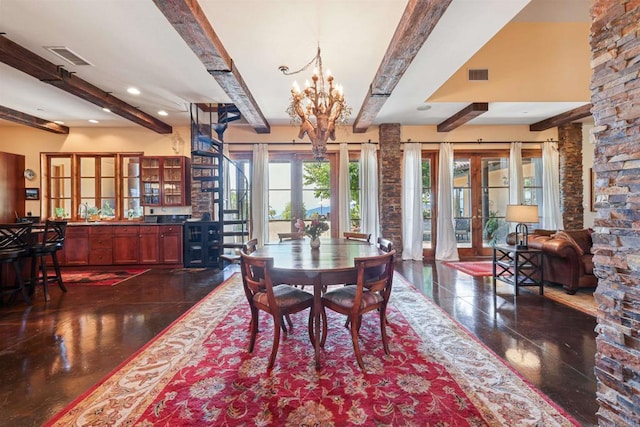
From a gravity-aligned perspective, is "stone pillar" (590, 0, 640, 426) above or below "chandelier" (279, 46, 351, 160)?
below

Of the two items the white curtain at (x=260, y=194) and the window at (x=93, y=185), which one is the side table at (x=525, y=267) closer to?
the white curtain at (x=260, y=194)

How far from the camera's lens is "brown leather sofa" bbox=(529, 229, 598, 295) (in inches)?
142

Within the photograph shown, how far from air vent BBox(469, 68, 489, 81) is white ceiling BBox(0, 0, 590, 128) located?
0.39 m

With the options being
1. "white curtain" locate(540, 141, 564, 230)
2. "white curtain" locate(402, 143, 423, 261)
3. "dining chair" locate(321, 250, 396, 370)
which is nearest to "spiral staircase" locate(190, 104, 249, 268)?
"dining chair" locate(321, 250, 396, 370)

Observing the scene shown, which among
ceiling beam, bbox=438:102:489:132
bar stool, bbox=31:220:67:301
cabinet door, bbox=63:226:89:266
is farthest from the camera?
cabinet door, bbox=63:226:89:266

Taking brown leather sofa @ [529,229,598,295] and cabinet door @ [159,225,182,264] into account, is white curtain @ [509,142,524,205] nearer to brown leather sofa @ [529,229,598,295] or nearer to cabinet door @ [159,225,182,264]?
brown leather sofa @ [529,229,598,295]

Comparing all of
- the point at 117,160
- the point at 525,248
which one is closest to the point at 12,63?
the point at 117,160

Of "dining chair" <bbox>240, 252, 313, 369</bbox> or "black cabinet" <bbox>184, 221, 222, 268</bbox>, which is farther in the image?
"black cabinet" <bbox>184, 221, 222, 268</bbox>

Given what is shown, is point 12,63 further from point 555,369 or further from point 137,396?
point 555,369

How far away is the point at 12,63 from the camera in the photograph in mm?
3264

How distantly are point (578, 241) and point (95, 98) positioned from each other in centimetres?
744

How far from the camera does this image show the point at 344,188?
604cm

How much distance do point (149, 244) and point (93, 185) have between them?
84.2 inches

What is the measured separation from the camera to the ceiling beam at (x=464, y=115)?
4887mm
